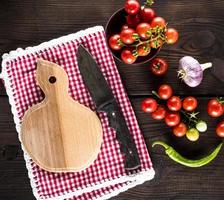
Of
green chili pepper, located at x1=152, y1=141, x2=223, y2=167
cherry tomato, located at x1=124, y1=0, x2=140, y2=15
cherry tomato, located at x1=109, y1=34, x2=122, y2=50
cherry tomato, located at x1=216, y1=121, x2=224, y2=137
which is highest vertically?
cherry tomato, located at x1=124, y1=0, x2=140, y2=15

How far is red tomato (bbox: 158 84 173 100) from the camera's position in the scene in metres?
1.23

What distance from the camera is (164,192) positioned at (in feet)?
4.23

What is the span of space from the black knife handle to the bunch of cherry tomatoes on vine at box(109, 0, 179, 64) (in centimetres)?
13

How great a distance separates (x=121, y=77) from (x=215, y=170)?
1.20ft

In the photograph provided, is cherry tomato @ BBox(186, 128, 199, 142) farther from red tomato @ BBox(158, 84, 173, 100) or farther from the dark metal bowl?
the dark metal bowl

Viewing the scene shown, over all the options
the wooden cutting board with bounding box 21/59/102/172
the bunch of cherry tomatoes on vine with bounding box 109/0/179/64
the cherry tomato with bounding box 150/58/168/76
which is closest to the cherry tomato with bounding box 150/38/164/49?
the bunch of cherry tomatoes on vine with bounding box 109/0/179/64

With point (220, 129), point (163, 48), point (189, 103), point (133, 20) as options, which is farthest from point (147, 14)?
point (220, 129)

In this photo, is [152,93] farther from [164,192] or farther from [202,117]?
[164,192]

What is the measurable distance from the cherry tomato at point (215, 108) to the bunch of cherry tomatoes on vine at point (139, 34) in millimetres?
211

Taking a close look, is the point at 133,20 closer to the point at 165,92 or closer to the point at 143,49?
the point at 143,49

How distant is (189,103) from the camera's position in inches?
48.3

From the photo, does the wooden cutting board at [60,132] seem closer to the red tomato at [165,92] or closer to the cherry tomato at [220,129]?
the red tomato at [165,92]

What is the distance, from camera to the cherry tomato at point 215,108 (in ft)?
4.03

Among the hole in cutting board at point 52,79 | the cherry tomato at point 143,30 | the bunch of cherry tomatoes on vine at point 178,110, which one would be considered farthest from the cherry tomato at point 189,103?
the hole in cutting board at point 52,79
